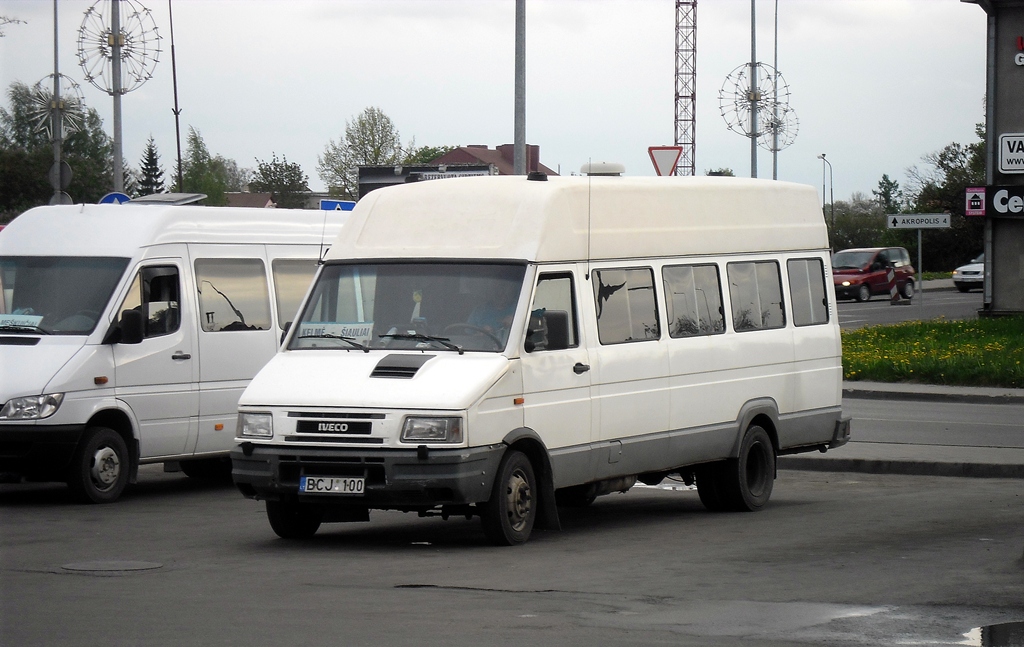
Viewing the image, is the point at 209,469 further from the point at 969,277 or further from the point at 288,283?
the point at 969,277

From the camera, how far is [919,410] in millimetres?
21672

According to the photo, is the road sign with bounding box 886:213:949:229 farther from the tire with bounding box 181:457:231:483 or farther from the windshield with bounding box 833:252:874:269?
the tire with bounding box 181:457:231:483

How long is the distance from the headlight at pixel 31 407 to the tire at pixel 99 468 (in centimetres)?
44

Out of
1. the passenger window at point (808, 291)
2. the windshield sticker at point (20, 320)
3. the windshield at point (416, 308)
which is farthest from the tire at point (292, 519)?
the passenger window at point (808, 291)

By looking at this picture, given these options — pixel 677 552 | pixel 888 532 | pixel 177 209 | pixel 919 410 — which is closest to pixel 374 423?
pixel 677 552

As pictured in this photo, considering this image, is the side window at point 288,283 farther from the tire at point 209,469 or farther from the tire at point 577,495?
the tire at point 577,495

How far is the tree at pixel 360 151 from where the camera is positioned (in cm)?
7392

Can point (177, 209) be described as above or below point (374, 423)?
above

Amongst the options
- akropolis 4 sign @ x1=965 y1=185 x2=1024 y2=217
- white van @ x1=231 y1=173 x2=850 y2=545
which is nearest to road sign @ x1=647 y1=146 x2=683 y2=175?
white van @ x1=231 y1=173 x2=850 y2=545

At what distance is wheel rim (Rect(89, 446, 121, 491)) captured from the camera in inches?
510

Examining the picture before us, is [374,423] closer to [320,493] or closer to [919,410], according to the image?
[320,493]

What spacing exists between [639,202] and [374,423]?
10.5 feet

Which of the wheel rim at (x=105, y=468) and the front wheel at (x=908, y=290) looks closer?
the wheel rim at (x=105, y=468)

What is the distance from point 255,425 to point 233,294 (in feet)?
14.4
